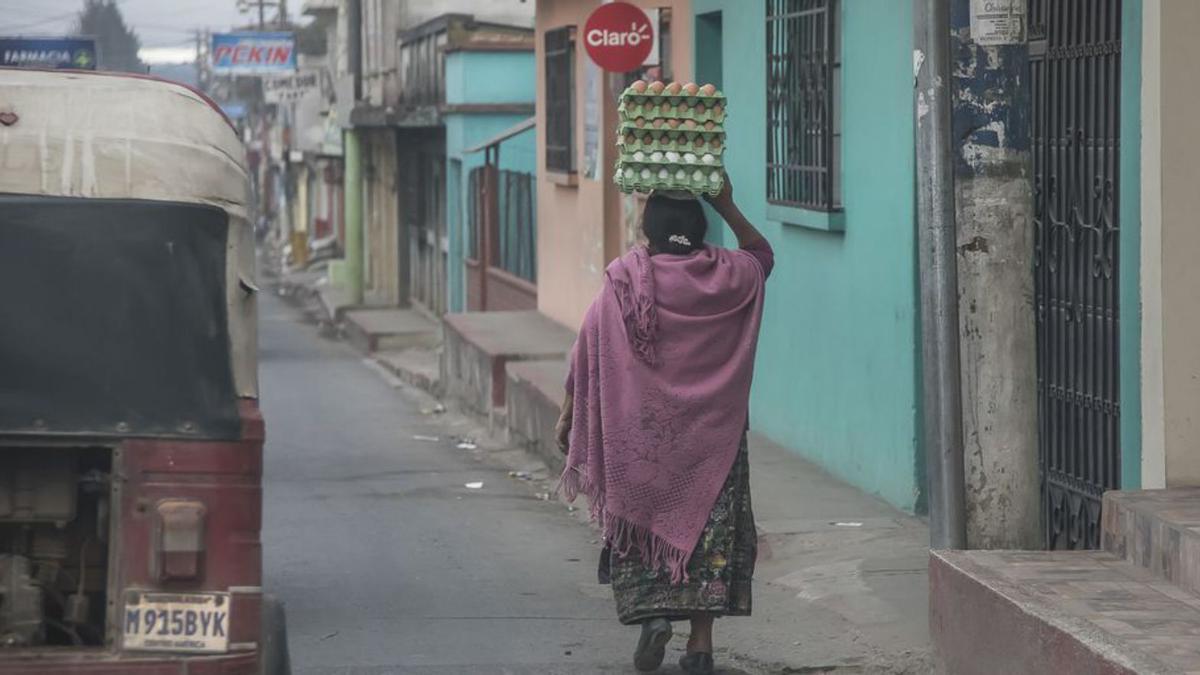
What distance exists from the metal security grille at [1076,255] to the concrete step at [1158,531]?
74cm

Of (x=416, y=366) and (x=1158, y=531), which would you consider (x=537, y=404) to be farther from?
(x=416, y=366)

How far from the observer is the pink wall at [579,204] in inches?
605

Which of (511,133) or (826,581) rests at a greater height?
(511,133)

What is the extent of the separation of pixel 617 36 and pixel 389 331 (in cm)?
1544

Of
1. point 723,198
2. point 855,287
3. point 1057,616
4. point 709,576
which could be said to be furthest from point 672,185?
point 855,287

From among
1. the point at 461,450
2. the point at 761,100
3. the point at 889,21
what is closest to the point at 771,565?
the point at 889,21

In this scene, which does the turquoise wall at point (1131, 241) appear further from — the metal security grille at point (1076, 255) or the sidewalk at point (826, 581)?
the sidewalk at point (826, 581)

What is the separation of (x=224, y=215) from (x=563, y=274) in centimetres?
1324

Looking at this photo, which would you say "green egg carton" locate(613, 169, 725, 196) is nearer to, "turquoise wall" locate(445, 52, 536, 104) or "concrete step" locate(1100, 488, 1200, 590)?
"concrete step" locate(1100, 488, 1200, 590)

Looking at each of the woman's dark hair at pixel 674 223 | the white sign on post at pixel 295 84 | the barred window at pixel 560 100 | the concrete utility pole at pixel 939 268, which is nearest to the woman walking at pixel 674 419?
the woman's dark hair at pixel 674 223

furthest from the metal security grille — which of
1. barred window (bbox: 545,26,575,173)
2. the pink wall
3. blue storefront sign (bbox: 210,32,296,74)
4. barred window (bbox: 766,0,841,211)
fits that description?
blue storefront sign (bbox: 210,32,296,74)

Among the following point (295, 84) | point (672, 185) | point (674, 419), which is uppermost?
point (295, 84)

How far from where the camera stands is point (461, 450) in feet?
50.0

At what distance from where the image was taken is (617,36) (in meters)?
12.4
